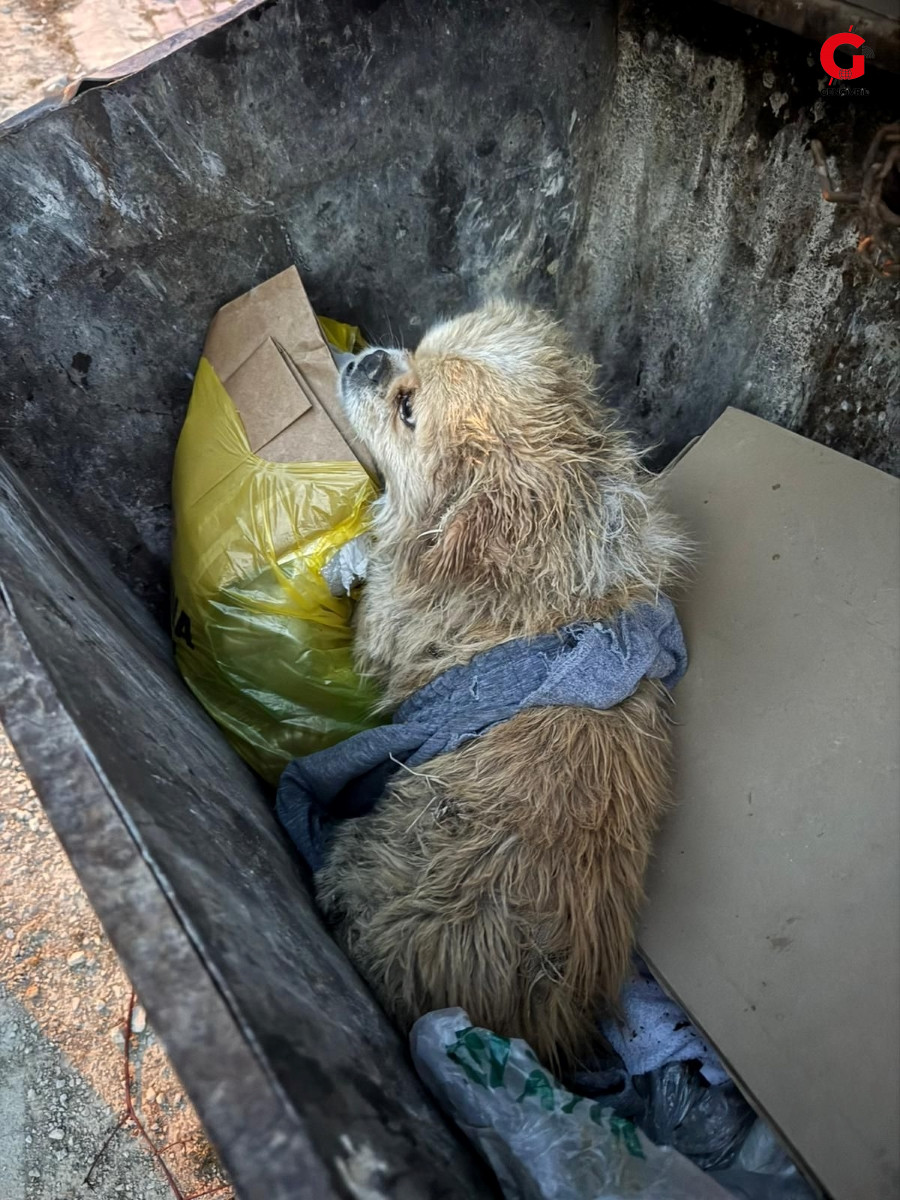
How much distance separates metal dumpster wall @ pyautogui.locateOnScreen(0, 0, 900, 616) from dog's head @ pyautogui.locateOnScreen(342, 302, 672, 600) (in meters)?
0.50

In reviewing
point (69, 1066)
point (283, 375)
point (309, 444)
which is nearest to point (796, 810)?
point (309, 444)

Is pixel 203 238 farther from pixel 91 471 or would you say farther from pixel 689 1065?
pixel 689 1065

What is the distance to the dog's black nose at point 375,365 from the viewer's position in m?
1.80

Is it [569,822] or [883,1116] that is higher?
[569,822]

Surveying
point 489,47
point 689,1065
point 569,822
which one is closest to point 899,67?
point 489,47

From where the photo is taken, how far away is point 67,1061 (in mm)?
1755

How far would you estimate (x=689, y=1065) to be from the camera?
152 cm

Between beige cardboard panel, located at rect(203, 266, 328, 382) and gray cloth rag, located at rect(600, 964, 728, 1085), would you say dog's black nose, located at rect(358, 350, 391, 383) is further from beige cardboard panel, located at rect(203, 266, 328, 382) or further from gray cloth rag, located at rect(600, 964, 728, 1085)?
gray cloth rag, located at rect(600, 964, 728, 1085)

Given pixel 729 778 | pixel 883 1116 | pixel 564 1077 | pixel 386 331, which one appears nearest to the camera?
pixel 883 1116

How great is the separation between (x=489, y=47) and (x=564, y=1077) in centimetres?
222

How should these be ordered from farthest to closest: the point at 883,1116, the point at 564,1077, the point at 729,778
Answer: the point at 729,778 → the point at 564,1077 → the point at 883,1116

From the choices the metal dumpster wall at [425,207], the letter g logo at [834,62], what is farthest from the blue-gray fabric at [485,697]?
the letter g logo at [834,62]

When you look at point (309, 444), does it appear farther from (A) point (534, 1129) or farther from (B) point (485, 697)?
(A) point (534, 1129)

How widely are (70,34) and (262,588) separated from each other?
11.2ft
